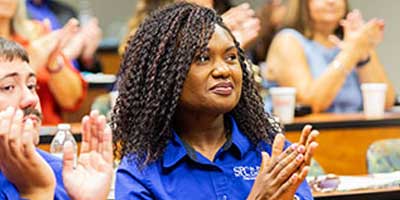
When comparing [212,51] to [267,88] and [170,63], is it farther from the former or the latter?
[267,88]

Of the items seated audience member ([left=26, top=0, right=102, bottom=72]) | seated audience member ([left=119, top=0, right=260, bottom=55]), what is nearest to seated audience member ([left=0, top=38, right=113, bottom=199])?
seated audience member ([left=119, top=0, right=260, bottom=55])

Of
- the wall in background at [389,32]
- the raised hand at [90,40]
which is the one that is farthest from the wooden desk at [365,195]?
the wall in background at [389,32]

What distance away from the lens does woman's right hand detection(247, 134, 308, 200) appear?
5.60ft

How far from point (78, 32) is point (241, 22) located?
1.57m

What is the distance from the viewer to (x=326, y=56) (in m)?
4.09

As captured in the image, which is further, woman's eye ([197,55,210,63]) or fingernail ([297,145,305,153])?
woman's eye ([197,55,210,63])

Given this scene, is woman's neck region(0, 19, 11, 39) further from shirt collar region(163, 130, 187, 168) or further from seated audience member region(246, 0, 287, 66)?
shirt collar region(163, 130, 187, 168)

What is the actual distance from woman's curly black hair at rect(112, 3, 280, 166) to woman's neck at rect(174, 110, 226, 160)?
0.04m

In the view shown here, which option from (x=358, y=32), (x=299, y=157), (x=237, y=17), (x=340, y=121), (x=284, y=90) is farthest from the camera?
(x=358, y=32)

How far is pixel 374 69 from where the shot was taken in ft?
13.4

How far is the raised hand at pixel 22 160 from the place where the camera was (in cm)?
146

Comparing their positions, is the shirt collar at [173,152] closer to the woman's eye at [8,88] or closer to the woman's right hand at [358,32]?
the woman's eye at [8,88]

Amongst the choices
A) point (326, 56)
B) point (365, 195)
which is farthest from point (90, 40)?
point (365, 195)

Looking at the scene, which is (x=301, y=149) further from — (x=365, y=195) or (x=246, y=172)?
(x=365, y=195)
